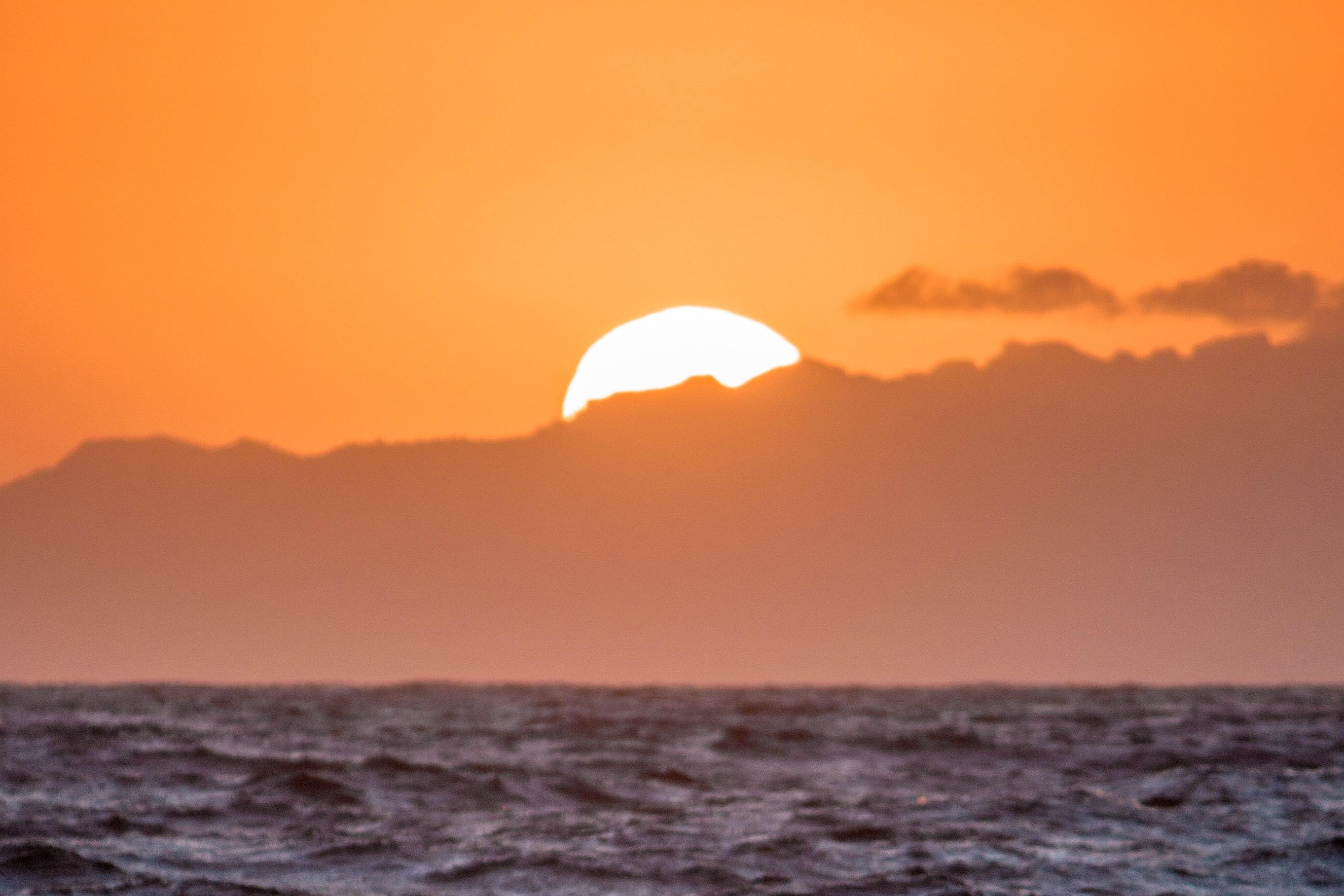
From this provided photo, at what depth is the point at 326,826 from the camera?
3084cm

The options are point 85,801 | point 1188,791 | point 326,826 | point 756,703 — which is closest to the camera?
point 326,826

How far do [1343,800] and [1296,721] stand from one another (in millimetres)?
48199

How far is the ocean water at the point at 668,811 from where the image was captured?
79.8 feet

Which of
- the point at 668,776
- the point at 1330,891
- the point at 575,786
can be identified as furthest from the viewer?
the point at 668,776

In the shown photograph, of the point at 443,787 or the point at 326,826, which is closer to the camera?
the point at 326,826

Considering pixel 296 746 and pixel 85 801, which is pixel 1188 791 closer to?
pixel 85 801

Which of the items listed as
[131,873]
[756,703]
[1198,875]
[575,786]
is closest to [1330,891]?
[1198,875]

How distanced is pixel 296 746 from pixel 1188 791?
1252 inches

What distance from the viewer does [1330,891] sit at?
23297mm

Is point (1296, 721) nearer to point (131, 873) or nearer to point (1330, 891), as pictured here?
point (1330, 891)

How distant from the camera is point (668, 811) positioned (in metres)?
35.2

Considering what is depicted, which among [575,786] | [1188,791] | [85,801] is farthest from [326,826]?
[1188,791]

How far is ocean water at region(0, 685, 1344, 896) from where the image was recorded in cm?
2431

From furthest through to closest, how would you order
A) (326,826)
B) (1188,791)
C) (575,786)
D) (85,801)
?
(575,786) < (1188,791) < (85,801) < (326,826)
